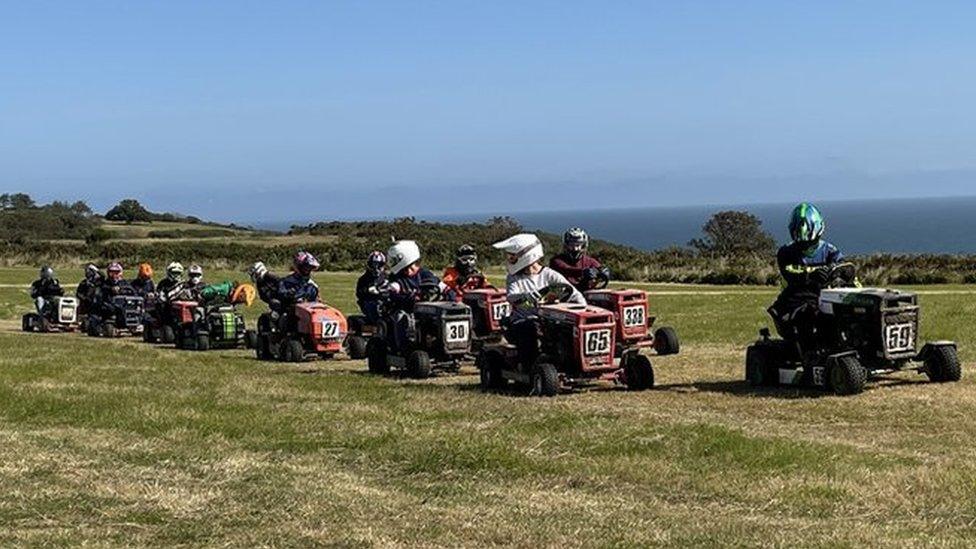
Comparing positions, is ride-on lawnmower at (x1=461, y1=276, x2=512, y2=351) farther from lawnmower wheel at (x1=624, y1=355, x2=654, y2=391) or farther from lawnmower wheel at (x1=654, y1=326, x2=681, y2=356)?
lawnmower wheel at (x1=624, y1=355, x2=654, y2=391)

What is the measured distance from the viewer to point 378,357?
1823cm

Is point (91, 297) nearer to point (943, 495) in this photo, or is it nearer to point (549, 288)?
point (549, 288)

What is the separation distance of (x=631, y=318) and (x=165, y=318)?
11.2 meters

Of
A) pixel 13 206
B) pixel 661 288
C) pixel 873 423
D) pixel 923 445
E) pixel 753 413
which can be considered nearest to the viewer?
pixel 923 445

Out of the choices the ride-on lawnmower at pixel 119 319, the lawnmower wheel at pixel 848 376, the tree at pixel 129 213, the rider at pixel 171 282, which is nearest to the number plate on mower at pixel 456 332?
the lawnmower wheel at pixel 848 376

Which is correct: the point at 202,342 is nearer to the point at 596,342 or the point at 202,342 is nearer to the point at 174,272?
the point at 174,272

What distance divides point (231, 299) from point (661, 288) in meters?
22.9

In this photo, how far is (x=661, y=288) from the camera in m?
45.2

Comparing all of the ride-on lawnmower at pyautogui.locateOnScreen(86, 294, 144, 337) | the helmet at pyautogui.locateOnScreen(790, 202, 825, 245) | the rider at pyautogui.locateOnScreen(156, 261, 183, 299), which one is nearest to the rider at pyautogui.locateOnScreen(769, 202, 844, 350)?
the helmet at pyautogui.locateOnScreen(790, 202, 825, 245)

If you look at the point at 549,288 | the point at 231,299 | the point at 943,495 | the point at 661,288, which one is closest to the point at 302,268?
the point at 231,299

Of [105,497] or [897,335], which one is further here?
[897,335]

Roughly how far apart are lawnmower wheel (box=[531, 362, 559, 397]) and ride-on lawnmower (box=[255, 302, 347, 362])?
7.14 m

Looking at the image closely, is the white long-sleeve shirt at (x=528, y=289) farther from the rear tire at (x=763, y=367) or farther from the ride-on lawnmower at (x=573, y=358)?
the rear tire at (x=763, y=367)

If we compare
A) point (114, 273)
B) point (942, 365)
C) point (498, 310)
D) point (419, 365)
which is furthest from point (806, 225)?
point (114, 273)
